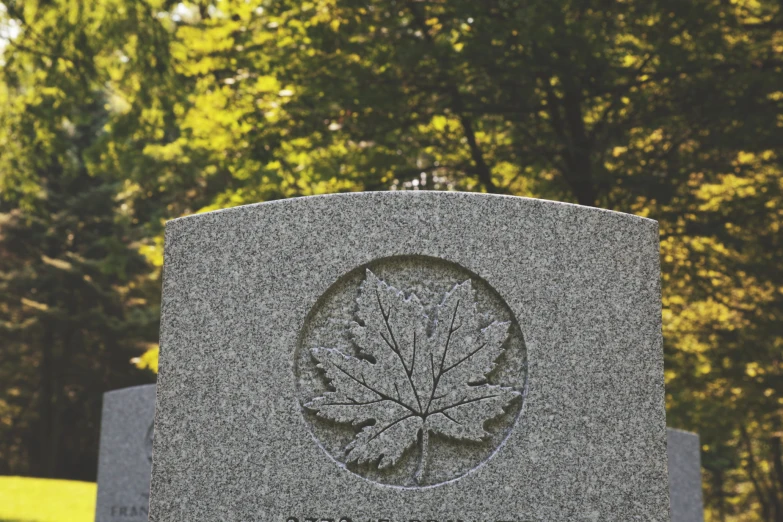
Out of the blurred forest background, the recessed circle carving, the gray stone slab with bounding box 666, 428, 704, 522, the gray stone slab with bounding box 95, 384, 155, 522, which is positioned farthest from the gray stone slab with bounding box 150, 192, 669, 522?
the blurred forest background

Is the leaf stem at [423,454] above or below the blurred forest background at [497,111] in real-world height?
below

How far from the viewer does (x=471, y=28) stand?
8.45 metres

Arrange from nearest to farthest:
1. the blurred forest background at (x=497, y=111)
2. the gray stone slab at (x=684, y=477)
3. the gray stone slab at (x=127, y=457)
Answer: the gray stone slab at (x=684, y=477) < the gray stone slab at (x=127, y=457) < the blurred forest background at (x=497, y=111)

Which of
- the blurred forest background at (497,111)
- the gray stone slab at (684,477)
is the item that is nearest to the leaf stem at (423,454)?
the gray stone slab at (684,477)

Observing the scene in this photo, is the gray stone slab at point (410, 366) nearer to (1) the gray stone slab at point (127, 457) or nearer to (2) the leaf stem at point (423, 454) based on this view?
(2) the leaf stem at point (423, 454)

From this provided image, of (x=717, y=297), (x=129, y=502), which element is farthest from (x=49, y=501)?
Result: (x=717, y=297)

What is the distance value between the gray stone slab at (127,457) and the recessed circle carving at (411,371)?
15.5 ft

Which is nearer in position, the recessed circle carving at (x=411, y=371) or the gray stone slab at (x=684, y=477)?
the recessed circle carving at (x=411, y=371)

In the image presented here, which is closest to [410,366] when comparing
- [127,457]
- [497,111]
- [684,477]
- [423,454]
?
[423,454]

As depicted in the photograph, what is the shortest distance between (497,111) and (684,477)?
14.1 feet

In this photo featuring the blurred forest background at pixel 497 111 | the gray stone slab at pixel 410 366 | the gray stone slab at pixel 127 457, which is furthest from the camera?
the blurred forest background at pixel 497 111

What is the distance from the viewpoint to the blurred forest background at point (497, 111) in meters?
8.23

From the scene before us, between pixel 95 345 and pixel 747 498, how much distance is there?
22428 millimetres

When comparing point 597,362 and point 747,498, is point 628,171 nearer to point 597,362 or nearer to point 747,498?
point 597,362
